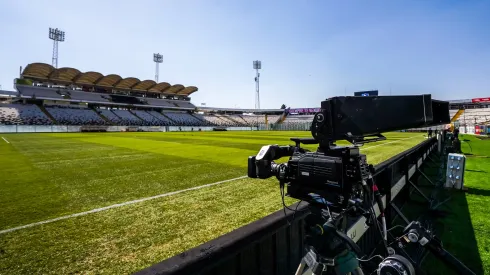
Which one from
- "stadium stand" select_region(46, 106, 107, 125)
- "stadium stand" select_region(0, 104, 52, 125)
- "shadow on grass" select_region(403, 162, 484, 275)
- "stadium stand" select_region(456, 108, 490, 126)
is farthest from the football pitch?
"stadium stand" select_region(456, 108, 490, 126)

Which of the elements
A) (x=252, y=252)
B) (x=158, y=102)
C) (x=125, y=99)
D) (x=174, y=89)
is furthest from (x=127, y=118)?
(x=252, y=252)

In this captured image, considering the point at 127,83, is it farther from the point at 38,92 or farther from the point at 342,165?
the point at 342,165

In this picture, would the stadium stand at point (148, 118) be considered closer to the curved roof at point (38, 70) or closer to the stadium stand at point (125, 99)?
the stadium stand at point (125, 99)

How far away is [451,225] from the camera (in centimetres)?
398

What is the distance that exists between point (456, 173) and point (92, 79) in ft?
219

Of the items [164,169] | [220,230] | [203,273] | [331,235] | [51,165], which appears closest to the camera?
[203,273]

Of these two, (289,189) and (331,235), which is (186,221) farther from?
(331,235)

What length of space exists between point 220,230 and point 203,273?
2212 millimetres

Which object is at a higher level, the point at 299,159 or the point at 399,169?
the point at 299,159

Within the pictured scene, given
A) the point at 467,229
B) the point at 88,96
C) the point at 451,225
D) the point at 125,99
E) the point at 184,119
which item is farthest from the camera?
the point at 184,119

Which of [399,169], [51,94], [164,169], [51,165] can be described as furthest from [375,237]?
[51,94]

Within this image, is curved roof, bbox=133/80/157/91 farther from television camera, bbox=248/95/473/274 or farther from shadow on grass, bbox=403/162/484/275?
television camera, bbox=248/95/473/274

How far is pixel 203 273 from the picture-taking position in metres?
1.12

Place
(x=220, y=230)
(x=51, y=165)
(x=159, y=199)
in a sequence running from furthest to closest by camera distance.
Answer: (x=51, y=165) < (x=159, y=199) < (x=220, y=230)
